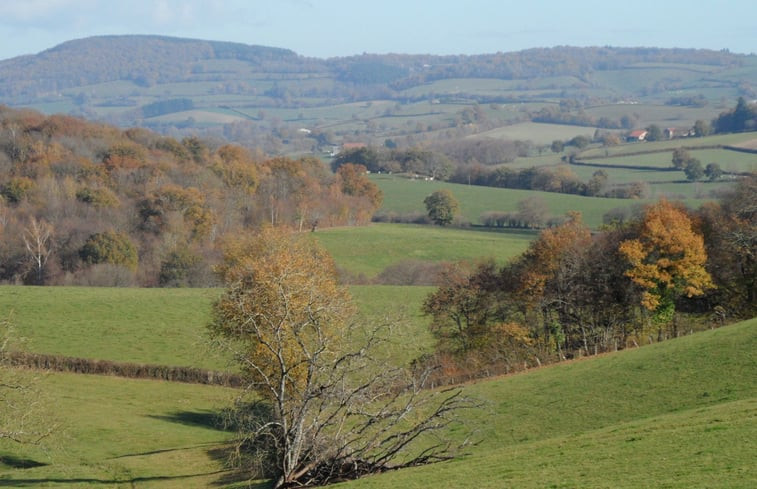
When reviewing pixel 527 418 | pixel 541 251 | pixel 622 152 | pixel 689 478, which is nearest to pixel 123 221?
pixel 541 251

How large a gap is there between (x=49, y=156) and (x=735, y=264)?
85.8m

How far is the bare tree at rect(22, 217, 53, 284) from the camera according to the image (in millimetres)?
86625

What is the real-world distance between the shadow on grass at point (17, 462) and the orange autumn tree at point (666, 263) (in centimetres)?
3202

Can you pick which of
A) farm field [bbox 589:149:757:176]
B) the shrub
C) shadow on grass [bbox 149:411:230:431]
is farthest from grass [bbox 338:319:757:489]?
farm field [bbox 589:149:757:176]

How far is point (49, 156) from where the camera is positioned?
364 feet

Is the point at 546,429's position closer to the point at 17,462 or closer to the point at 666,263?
the point at 17,462

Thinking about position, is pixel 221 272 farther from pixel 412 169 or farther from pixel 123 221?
pixel 412 169

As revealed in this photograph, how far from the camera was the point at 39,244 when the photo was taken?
8638cm

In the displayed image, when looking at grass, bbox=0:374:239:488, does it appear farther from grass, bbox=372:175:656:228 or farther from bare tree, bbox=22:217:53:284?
grass, bbox=372:175:656:228

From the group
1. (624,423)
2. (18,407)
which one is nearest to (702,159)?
(624,423)

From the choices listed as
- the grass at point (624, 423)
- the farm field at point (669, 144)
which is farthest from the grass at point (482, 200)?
the grass at point (624, 423)

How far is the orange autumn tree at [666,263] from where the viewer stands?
49.8 metres

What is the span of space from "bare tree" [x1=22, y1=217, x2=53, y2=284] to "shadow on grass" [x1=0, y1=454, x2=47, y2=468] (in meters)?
55.8

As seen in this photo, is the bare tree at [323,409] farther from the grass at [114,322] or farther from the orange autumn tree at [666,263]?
the orange autumn tree at [666,263]
